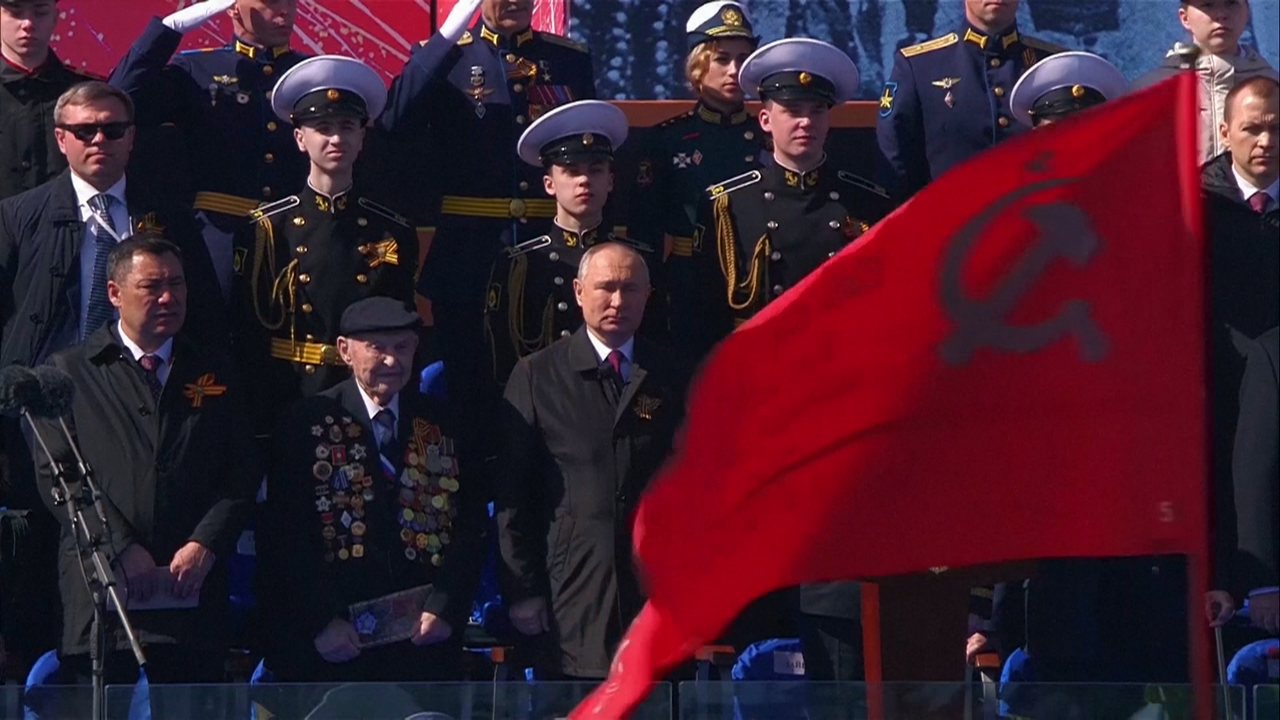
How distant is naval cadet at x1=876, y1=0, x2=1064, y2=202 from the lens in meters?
8.55

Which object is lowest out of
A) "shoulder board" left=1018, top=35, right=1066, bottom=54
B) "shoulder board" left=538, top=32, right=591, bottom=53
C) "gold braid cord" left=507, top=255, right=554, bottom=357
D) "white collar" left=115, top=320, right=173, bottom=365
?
"white collar" left=115, top=320, right=173, bottom=365

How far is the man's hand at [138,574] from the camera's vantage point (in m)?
7.13

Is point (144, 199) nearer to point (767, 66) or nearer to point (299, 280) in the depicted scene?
point (299, 280)

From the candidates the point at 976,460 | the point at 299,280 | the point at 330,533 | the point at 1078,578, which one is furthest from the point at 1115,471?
the point at 299,280

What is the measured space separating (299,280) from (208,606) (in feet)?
4.12

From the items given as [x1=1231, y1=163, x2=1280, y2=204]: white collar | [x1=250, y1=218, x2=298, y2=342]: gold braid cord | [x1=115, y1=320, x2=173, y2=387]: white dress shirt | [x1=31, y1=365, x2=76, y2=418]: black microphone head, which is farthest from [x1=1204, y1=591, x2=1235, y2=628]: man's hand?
[x1=31, y1=365, x2=76, y2=418]: black microphone head

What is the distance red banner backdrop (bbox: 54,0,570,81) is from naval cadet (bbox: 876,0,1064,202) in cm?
156

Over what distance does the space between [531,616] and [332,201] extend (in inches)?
64.1

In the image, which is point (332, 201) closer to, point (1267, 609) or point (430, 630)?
point (430, 630)

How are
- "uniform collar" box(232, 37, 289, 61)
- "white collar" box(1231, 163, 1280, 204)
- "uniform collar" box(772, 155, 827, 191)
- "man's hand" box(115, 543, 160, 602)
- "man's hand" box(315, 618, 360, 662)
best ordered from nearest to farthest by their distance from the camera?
"man's hand" box(115, 543, 160, 602) → "man's hand" box(315, 618, 360, 662) → "white collar" box(1231, 163, 1280, 204) → "uniform collar" box(772, 155, 827, 191) → "uniform collar" box(232, 37, 289, 61)

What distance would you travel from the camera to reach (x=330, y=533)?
7453 millimetres

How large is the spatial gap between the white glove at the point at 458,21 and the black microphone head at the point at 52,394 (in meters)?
2.34

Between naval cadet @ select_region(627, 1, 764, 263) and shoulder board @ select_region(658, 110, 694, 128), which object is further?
shoulder board @ select_region(658, 110, 694, 128)

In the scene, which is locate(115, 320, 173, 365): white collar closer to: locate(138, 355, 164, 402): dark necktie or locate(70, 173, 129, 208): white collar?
locate(138, 355, 164, 402): dark necktie
